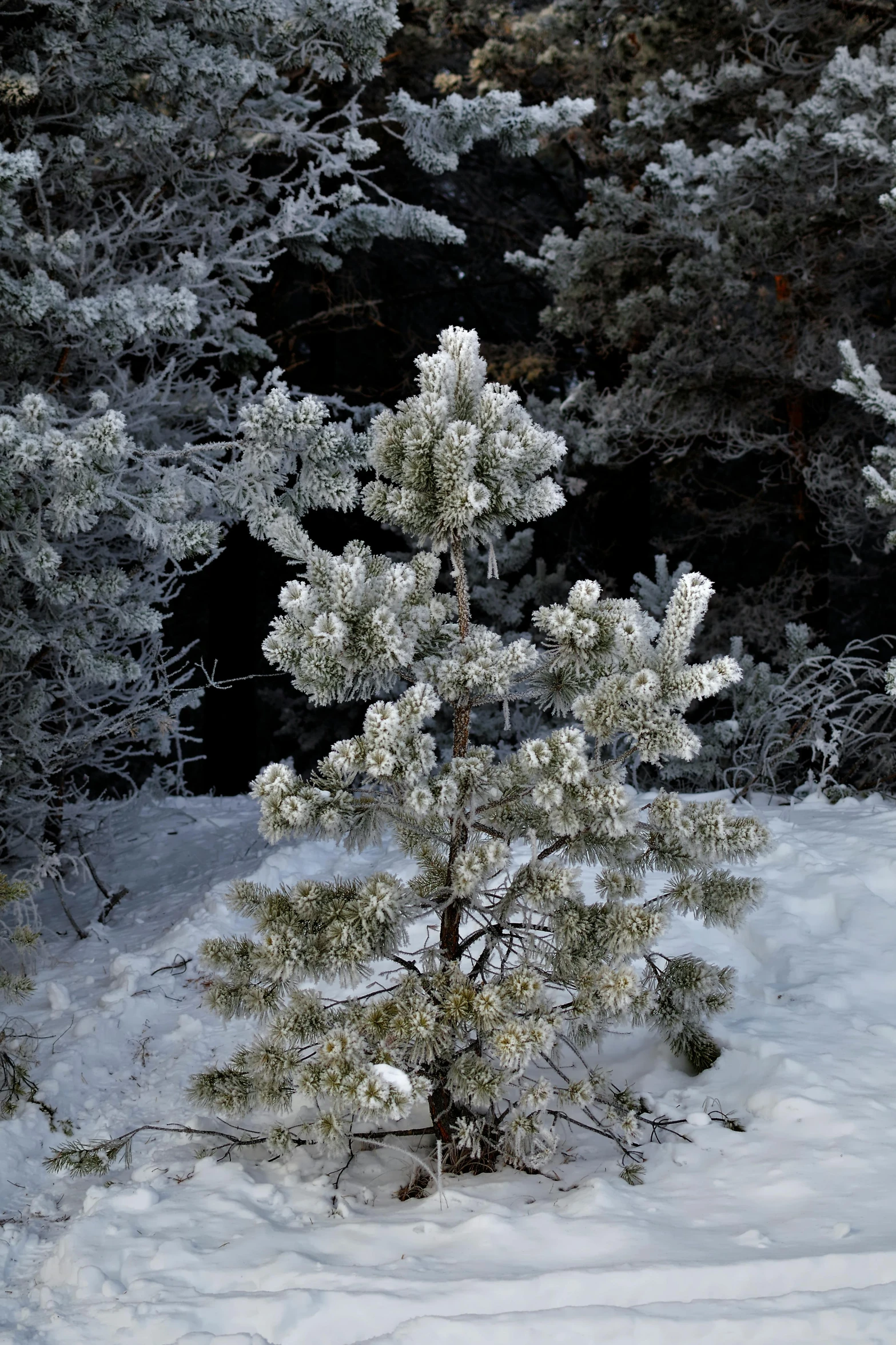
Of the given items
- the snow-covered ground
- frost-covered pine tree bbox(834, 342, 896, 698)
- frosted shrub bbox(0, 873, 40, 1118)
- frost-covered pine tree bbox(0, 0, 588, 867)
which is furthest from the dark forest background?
the snow-covered ground

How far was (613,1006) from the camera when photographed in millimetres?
3043

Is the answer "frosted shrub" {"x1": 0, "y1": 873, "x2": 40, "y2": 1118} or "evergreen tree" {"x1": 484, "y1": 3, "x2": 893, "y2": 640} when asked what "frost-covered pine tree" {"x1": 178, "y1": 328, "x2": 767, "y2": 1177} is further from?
"evergreen tree" {"x1": 484, "y1": 3, "x2": 893, "y2": 640}

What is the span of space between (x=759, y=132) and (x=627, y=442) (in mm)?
2424

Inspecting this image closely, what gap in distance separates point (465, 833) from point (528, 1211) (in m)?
1.03

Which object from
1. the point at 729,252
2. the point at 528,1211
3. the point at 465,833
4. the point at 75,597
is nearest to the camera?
the point at 528,1211

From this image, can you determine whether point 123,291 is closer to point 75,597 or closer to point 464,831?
point 75,597

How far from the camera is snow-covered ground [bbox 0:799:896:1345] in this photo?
257 centimetres

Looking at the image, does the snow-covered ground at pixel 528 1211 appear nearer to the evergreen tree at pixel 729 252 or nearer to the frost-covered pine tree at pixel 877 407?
the frost-covered pine tree at pixel 877 407

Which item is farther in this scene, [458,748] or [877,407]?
[877,407]

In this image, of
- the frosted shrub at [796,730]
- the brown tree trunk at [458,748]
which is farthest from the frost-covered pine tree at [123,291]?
the frosted shrub at [796,730]

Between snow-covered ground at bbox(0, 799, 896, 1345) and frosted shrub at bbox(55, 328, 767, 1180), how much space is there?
0.22 m

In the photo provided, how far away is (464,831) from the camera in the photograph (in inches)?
133

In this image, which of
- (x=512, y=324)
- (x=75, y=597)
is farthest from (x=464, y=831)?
(x=512, y=324)

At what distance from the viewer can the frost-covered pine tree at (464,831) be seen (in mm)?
3004
